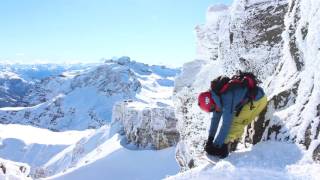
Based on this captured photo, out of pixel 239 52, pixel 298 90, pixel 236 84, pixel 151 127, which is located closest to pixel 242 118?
pixel 236 84

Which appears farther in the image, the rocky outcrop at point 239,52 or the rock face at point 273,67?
the rocky outcrop at point 239,52

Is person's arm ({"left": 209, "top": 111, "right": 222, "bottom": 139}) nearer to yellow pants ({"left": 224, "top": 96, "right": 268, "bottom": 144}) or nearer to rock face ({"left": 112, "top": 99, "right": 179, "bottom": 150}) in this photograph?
yellow pants ({"left": 224, "top": 96, "right": 268, "bottom": 144})

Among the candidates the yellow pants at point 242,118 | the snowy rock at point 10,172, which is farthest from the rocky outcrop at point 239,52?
the snowy rock at point 10,172

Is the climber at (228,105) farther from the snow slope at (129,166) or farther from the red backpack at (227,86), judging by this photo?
the snow slope at (129,166)

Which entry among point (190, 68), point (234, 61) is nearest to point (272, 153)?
point (234, 61)

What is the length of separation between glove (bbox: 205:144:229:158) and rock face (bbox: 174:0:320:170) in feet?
5.18

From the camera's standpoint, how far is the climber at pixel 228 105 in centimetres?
1195

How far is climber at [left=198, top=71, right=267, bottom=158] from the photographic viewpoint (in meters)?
11.9

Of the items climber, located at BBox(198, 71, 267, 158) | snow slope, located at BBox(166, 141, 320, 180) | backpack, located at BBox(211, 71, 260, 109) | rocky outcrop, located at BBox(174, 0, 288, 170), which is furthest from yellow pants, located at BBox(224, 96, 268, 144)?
rocky outcrop, located at BBox(174, 0, 288, 170)

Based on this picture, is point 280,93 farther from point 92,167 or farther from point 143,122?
point 143,122

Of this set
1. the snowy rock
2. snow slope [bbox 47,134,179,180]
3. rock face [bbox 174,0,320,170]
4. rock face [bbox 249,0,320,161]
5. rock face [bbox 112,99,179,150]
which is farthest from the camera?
rock face [bbox 112,99,179,150]

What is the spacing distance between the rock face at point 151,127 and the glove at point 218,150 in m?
58.3

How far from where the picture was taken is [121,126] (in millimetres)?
93125

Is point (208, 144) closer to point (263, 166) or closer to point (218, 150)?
point (218, 150)
